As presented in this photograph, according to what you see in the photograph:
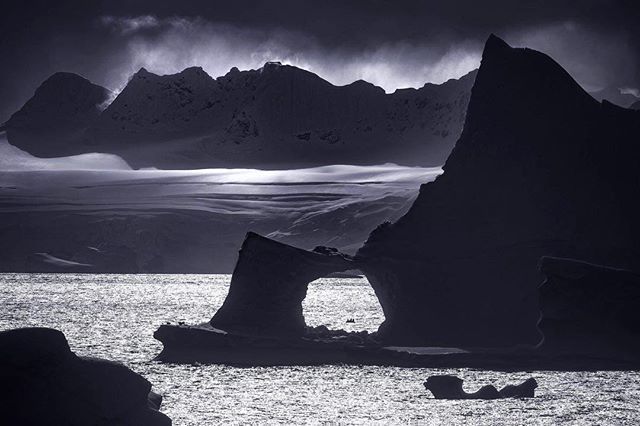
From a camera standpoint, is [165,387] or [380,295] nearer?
[165,387]

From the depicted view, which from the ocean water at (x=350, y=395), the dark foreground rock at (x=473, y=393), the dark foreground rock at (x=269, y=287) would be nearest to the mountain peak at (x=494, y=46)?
the dark foreground rock at (x=269, y=287)

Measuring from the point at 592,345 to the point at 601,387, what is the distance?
2.29m

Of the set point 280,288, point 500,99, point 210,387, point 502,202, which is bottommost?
point 210,387

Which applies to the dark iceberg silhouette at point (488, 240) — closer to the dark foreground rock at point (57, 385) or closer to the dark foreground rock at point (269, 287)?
the dark foreground rock at point (269, 287)

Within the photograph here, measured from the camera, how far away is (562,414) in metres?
52.9

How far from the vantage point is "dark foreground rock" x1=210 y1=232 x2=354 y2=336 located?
66.0 meters

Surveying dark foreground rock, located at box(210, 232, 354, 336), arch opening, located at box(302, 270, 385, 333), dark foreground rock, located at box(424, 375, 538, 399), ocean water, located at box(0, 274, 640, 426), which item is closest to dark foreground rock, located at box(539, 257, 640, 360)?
ocean water, located at box(0, 274, 640, 426)

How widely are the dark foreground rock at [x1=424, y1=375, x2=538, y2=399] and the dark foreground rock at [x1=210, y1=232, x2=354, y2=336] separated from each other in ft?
37.9

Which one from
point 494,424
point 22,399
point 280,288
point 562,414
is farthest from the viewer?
point 280,288

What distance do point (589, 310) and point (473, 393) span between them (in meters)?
9.49

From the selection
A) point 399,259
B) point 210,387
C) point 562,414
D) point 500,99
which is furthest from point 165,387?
point 500,99

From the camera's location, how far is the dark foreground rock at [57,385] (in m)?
32.5

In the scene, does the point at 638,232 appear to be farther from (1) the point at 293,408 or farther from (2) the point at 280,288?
(1) the point at 293,408

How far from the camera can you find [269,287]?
6625 cm
